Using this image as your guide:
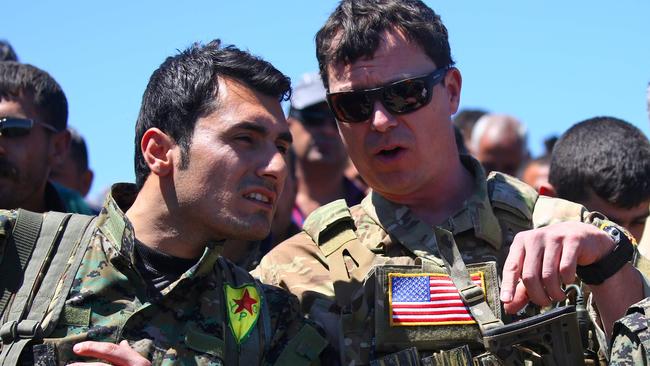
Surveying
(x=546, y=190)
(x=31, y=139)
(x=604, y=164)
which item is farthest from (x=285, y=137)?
(x=31, y=139)

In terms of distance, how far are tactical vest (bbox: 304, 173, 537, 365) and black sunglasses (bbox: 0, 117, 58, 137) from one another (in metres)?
2.34

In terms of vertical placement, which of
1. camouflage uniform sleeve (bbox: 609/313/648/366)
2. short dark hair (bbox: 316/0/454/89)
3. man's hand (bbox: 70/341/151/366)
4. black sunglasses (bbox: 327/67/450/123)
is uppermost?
short dark hair (bbox: 316/0/454/89)

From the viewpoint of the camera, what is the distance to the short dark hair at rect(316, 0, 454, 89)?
4.80m

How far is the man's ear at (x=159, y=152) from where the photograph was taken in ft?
15.1

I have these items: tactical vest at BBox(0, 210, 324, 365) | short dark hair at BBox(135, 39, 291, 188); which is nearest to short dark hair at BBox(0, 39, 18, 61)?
short dark hair at BBox(135, 39, 291, 188)

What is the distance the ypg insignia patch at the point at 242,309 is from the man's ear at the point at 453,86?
4.42ft

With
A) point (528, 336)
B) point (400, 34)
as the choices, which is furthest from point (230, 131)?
point (528, 336)

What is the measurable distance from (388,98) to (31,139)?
2449mm

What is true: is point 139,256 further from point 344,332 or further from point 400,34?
point 400,34

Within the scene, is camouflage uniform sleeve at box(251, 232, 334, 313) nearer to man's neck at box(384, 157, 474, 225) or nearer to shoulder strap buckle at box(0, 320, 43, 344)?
man's neck at box(384, 157, 474, 225)

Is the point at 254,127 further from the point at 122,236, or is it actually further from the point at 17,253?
the point at 17,253

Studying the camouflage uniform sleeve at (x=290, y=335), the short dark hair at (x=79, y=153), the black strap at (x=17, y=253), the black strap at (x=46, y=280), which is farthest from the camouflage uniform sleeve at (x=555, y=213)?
the short dark hair at (x=79, y=153)

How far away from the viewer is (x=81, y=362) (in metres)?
4.04

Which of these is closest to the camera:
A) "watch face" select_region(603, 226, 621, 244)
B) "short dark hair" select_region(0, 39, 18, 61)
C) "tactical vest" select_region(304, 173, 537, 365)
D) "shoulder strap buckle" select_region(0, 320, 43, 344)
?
"shoulder strap buckle" select_region(0, 320, 43, 344)
